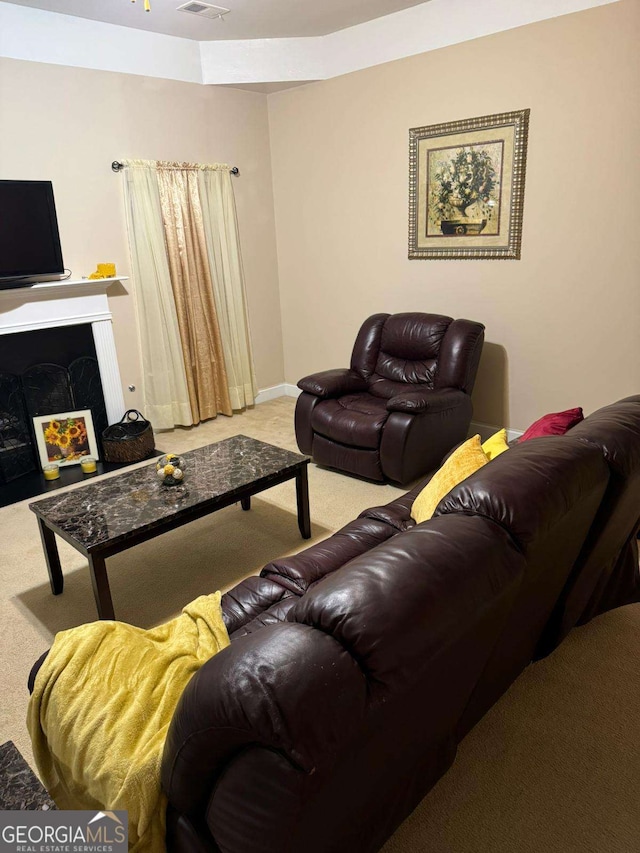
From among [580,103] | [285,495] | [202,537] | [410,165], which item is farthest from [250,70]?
[202,537]

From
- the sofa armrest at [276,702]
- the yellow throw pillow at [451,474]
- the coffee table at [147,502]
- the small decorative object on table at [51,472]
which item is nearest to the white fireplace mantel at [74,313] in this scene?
the small decorative object on table at [51,472]

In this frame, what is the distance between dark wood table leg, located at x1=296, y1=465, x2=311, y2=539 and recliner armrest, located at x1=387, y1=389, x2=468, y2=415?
81 centimetres

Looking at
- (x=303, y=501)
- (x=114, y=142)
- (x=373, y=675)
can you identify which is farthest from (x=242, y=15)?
(x=373, y=675)

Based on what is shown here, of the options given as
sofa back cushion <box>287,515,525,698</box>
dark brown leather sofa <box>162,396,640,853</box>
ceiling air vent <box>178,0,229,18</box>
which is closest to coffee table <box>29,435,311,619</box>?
dark brown leather sofa <box>162,396,640,853</box>

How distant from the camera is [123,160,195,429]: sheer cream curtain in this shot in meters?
4.46

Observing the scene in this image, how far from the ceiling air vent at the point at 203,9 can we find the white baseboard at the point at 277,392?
2.94 m

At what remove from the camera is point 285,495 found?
3.74m

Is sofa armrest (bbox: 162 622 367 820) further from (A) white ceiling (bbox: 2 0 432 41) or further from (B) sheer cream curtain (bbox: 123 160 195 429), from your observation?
(A) white ceiling (bbox: 2 0 432 41)

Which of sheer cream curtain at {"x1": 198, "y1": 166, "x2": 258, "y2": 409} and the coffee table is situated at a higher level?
sheer cream curtain at {"x1": 198, "y1": 166, "x2": 258, "y2": 409}

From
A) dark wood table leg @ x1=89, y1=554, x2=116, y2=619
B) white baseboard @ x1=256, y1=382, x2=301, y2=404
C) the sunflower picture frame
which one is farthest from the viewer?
white baseboard @ x1=256, y1=382, x2=301, y2=404

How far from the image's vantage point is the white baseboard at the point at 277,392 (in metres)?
5.72

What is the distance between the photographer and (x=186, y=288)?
4.84 meters

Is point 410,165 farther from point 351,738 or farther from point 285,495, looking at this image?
point 351,738

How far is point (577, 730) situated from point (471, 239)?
3.21 metres
